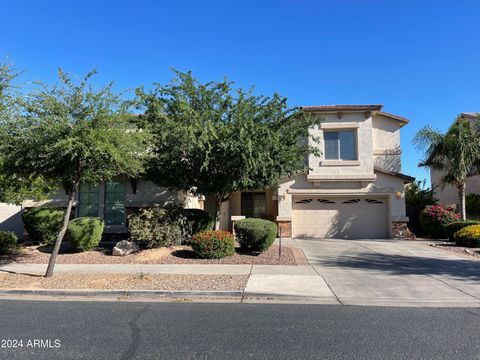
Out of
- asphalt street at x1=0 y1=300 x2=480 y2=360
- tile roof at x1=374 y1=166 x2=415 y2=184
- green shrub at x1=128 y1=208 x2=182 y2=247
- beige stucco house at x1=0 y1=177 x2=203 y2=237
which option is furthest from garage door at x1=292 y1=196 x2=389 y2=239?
asphalt street at x1=0 y1=300 x2=480 y2=360

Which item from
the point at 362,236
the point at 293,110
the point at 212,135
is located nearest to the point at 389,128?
the point at 362,236

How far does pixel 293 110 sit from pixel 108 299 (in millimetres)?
9142

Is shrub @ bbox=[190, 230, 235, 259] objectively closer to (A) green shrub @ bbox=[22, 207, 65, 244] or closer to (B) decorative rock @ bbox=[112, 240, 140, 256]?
(B) decorative rock @ bbox=[112, 240, 140, 256]

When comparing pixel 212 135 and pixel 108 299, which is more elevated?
pixel 212 135

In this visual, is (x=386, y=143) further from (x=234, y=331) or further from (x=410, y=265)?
(x=234, y=331)

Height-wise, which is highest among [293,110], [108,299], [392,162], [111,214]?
[293,110]

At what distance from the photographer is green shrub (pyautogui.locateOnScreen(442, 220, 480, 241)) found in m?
17.0

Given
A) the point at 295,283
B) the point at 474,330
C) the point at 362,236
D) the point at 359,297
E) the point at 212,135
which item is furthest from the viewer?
the point at 362,236

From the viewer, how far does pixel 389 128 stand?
2053 cm

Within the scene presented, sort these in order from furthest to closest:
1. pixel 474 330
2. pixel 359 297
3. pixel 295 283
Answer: pixel 295 283 < pixel 359 297 < pixel 474 330

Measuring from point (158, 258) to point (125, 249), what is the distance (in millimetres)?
1525

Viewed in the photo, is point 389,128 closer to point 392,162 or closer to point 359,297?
point 392,162

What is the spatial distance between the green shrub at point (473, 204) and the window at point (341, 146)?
980 cm

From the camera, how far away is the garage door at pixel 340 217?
769 inches
